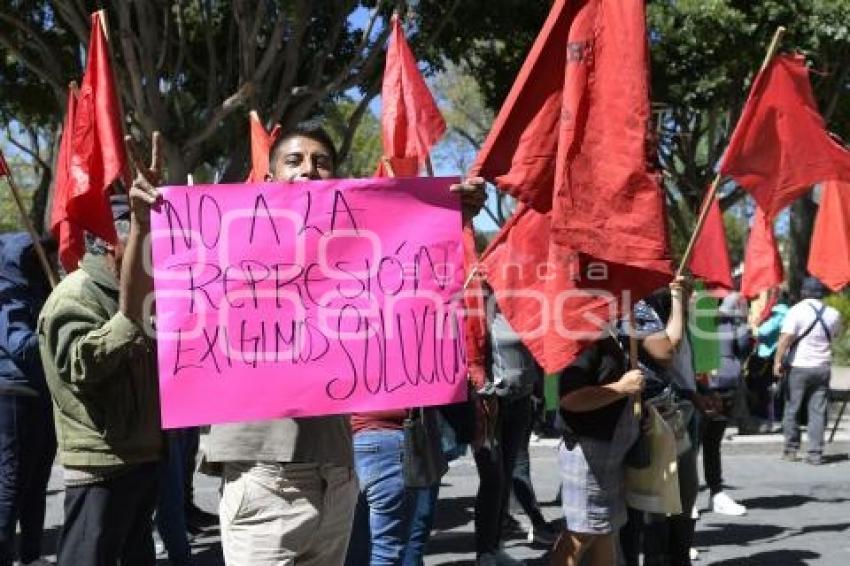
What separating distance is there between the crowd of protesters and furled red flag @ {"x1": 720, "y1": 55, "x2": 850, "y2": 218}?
78 centimetres

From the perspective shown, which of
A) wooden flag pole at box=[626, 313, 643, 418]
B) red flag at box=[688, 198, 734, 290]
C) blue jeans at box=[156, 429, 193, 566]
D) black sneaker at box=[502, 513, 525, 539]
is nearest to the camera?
wooden flag pole at box=[626, 313, 643, 418]

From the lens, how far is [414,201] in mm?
3396

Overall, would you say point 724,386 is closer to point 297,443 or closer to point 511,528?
point 511,528

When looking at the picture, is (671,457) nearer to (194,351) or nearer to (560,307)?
(560,307)

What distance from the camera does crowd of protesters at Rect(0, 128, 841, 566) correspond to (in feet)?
10.4

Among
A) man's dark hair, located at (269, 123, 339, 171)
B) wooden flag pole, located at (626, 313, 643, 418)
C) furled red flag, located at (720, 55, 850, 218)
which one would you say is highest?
furled red flag, located at (720, 55, 850, 218)

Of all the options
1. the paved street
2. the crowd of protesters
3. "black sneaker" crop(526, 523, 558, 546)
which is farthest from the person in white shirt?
"black sneaker" crop(526, 523, 558, 546)

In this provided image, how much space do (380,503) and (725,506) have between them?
4.21 meters

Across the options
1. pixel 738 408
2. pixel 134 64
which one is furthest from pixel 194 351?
pixel 134 64

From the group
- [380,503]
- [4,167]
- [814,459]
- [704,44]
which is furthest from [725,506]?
[704,44]

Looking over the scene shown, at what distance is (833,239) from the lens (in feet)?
24.6

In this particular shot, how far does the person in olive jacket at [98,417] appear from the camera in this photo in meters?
3.60

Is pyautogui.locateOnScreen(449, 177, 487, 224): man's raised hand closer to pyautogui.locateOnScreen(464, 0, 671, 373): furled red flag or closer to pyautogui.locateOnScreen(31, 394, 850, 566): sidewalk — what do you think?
pyautogui.locateOnScreen(464, 0, 671, 373): furled red flag

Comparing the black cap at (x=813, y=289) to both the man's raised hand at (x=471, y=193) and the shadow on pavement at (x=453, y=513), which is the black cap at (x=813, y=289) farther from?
the man's raised hand at (x=471, y=193)
